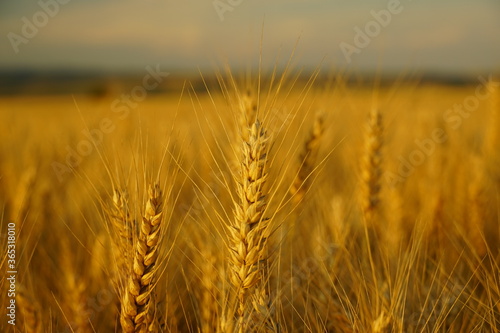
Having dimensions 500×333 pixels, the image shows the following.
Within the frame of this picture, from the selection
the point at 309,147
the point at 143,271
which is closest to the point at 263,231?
the point at 143,271

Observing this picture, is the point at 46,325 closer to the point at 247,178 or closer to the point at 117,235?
the point at 117,235

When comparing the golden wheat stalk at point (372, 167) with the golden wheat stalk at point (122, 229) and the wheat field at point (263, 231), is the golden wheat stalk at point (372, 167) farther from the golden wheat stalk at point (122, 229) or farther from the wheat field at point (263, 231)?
the golden wheat stalk at point (122, 229)

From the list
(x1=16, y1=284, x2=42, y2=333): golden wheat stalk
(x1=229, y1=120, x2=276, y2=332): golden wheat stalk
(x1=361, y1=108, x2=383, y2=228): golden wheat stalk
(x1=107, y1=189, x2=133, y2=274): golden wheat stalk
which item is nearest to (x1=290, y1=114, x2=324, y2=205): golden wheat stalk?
(x1=361, y1=108, x2=383, y2=228): golden wheat stalk

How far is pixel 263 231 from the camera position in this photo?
4.17 ft

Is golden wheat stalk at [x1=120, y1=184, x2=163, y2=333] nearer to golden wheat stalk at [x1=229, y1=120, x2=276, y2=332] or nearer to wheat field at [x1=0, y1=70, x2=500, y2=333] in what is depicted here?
wheat field at [x1=0, y1=70, x2=500, y2=333]

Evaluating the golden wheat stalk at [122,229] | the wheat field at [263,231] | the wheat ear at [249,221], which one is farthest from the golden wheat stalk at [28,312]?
the wheat ear at [249,221]

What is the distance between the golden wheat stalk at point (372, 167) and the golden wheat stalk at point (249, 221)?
3.56 feet

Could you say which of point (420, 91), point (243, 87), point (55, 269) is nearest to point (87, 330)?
point (55, 269)

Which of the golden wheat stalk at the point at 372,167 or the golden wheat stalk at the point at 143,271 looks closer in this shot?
the golden wheat stalk at the point at 143,271

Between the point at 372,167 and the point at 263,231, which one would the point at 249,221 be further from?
the point at 372,167

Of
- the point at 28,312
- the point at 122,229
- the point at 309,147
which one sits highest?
→ the point at 309,147

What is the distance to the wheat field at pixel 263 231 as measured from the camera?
126 cm

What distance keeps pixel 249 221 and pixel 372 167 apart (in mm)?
1196

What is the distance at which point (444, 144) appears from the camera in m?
3.44
